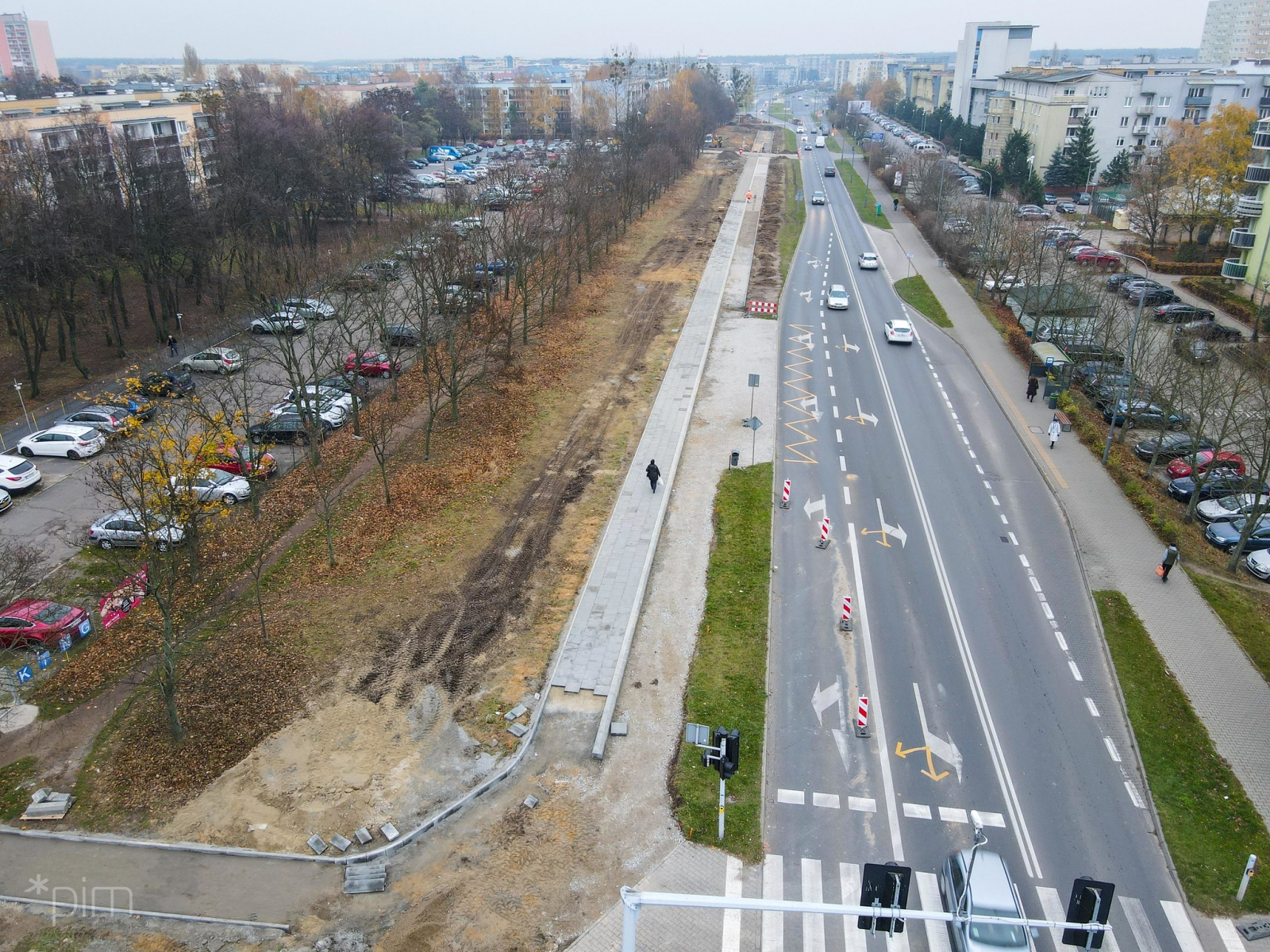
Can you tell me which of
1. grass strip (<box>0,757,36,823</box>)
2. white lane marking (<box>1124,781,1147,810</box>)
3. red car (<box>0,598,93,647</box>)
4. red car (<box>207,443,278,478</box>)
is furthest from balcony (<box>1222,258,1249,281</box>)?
grass strip (<box>0,757,36,823</box>)

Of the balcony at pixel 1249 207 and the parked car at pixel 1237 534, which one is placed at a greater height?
the balcony at pixel 1249 207

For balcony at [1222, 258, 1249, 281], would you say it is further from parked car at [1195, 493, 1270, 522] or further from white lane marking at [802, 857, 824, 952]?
white lane marking at [802, 857, 824, 952]

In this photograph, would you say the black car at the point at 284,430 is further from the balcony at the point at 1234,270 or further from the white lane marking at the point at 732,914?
the balcony at the point at 1234,270

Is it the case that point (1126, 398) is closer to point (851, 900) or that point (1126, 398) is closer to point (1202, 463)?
point (1202, 463)

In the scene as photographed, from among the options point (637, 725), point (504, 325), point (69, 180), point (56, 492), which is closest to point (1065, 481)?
point (637, 725)

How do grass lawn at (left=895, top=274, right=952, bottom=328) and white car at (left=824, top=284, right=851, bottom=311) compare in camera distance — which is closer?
grass lawn at (left=895, top=274, right=952, bottom=328)

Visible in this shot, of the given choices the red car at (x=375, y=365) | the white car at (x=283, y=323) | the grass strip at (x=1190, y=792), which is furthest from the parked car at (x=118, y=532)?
the grass strip at (x=1190, y=792)

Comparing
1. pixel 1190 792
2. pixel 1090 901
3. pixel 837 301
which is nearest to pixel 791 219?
pixel 837 301
